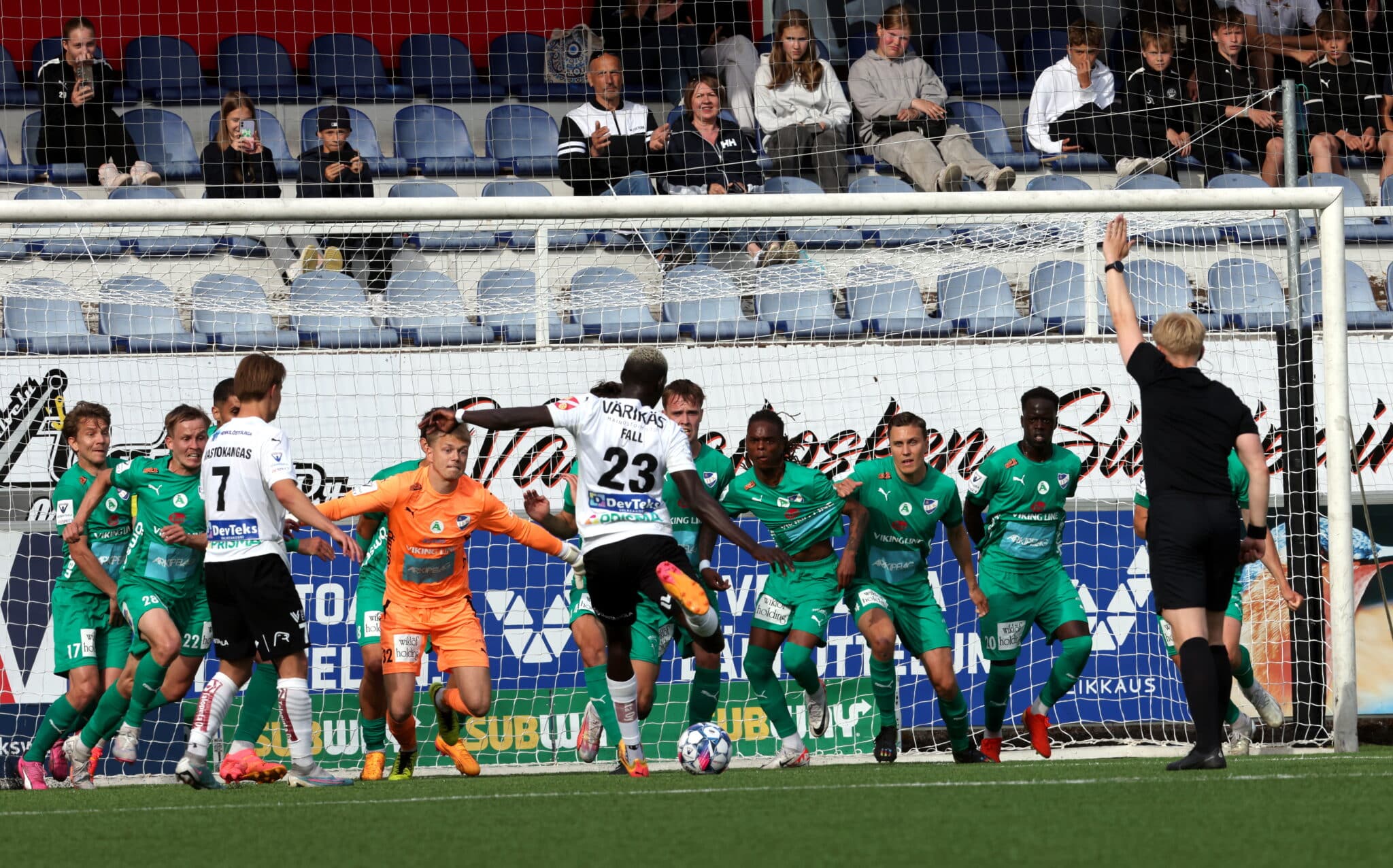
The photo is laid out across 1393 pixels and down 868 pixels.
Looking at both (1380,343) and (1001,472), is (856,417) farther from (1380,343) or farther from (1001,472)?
(1380,343)

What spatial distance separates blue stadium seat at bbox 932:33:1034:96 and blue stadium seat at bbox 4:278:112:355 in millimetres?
6969

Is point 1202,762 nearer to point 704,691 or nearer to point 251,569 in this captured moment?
point 704,691

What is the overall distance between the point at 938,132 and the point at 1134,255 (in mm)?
2346

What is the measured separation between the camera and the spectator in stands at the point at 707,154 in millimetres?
12258

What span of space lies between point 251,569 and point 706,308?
14.5ft

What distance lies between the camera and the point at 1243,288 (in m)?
10.9

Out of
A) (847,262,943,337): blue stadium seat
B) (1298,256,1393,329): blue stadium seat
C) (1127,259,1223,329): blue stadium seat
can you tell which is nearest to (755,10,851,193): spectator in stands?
(847,262,943,337): blue stadium seat

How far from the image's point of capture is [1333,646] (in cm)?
860

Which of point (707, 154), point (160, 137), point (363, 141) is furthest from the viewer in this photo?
point (363, 141)

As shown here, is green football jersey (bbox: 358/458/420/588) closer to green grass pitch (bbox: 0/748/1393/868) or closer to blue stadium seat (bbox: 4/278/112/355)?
green grass pitch (bbox: 0/748/1393/868)

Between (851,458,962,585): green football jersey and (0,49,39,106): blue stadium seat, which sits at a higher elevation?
(0,49,39,106): blue stadium seat

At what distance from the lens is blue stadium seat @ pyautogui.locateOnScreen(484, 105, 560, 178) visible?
12.7 metres

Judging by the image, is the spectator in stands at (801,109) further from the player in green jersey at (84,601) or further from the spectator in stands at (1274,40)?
the player in green jersey at (84,601)

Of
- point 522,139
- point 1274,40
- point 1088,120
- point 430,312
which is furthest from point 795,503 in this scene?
point 1274,40
